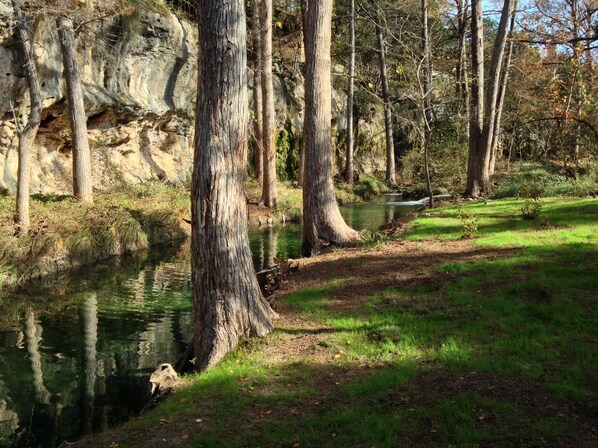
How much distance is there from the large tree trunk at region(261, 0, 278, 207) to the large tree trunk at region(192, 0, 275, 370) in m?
13.7

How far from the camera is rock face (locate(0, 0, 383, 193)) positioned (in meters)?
15.4

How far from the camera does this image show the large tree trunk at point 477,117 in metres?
17.6

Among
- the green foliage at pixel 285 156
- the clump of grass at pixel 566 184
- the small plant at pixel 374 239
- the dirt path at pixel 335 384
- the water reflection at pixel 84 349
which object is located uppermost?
the green foliage at pixel 285 156

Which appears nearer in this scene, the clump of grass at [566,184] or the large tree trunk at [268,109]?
the clump of grass at [566,184]

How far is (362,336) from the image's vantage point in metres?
6.14

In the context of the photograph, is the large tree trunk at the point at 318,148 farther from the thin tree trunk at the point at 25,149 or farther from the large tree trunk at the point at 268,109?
the large tree trunk at the point at 268,109

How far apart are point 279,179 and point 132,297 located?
1778 cm

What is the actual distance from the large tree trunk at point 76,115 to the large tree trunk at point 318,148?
7.77 metres

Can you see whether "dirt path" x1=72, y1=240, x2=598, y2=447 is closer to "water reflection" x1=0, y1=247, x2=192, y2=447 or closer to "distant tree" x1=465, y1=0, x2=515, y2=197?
"water reflection" x1=0, y1=247, x2=192, y2=447

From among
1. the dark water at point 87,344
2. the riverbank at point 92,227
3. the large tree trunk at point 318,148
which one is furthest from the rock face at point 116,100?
the large tree trunk at point 318,148

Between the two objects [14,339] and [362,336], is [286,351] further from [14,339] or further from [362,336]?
[14,339]

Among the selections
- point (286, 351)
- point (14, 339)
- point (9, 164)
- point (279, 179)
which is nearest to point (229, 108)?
point (286, 351)

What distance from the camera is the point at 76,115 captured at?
15656 mm

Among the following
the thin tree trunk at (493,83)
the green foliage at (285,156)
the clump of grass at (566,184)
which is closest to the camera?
the clump of grass at (566,184)
